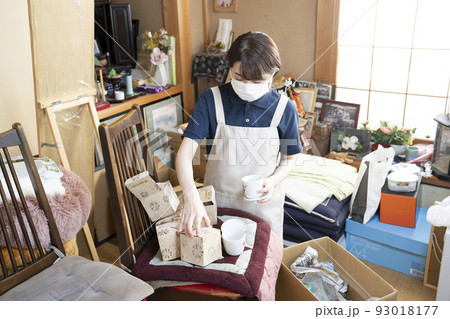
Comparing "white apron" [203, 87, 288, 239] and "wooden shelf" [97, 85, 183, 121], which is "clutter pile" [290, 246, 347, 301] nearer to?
"white apron" [203, 87, 288, 239]

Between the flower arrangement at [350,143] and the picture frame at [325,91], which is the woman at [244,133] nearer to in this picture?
the flower arrangement at [350,143]

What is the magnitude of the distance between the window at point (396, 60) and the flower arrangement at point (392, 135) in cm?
10

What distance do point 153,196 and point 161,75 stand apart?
6.01 feet

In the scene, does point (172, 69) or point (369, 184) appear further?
point (172, 69)

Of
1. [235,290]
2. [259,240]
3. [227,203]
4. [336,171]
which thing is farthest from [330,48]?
[235,290]

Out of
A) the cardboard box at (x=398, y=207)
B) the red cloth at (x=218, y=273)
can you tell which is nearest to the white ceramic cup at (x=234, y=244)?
the red cloth at (x=218, y=273)

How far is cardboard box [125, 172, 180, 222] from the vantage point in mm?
1361

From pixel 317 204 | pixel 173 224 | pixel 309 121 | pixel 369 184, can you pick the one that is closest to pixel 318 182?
pixel 317 204

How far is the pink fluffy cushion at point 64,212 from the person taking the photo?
1483 mm

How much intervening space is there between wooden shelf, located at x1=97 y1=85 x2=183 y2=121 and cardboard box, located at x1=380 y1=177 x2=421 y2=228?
1.58 metres

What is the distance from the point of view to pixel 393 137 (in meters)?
2.66

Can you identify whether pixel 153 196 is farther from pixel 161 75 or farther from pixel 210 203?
pixel 161 75

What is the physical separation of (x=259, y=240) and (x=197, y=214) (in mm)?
229

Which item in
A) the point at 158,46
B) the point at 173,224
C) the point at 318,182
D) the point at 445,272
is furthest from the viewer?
the point at 158,46
